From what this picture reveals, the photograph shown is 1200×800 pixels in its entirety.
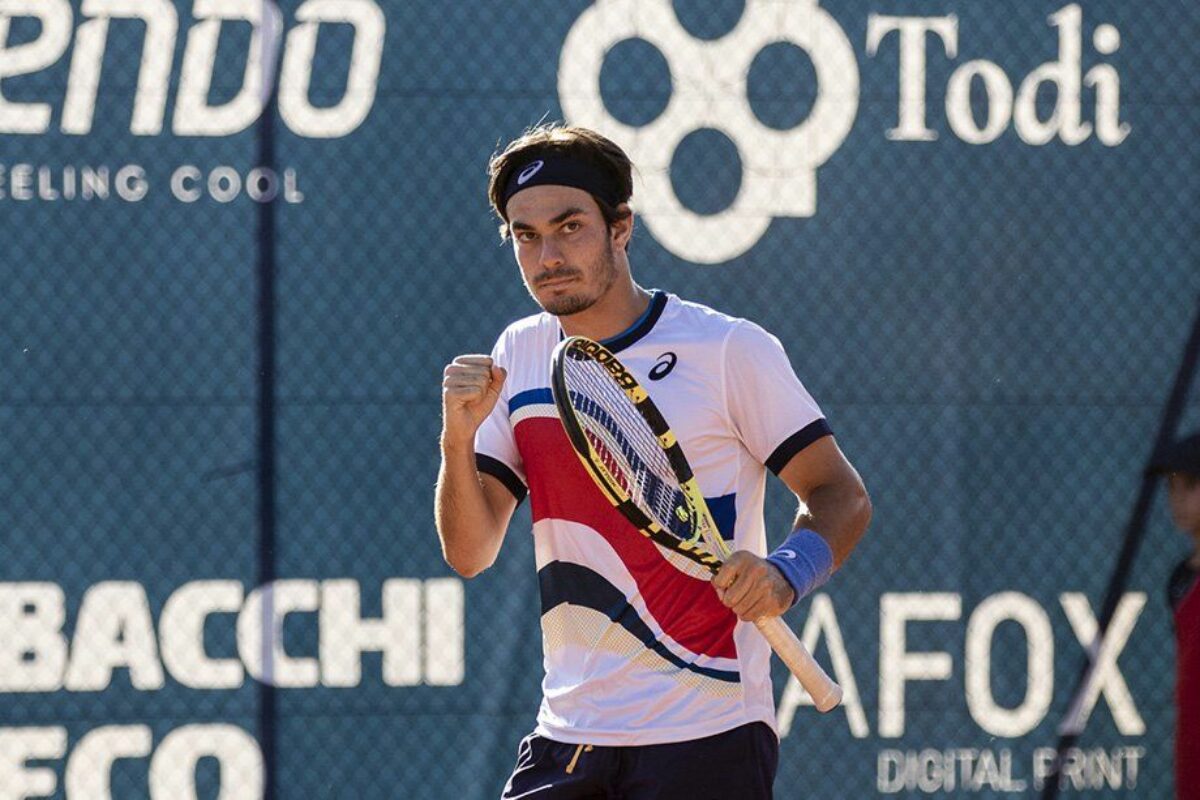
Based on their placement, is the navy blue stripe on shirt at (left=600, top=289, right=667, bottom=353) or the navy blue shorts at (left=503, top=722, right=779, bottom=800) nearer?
the navy blue shorts at (left=503, top=722, right=779, bottom=800)

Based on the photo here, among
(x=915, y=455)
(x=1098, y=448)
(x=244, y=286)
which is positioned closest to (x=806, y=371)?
(x=915, y=455)

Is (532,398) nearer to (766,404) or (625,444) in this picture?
(625,444)

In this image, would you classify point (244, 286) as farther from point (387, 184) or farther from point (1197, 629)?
point (1197, 629)

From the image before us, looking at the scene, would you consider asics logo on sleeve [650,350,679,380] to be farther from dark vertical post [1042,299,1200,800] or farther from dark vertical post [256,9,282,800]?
dark vertical post [1042,299,1200,800]

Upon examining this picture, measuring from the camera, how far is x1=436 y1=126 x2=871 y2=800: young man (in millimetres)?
2641

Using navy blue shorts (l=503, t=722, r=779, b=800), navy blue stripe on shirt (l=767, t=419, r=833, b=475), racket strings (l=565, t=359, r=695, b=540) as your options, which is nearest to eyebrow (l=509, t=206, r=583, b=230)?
racket strings (l=565, t=359, r=695, b=540)

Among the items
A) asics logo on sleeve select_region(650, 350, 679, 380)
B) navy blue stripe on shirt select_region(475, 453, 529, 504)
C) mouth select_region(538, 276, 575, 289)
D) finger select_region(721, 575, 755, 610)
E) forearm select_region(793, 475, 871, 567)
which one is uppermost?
mouth select_region(538, 276, 575, 289)

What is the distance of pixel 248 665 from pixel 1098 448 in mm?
2202

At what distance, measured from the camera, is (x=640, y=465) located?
2672 millimetres

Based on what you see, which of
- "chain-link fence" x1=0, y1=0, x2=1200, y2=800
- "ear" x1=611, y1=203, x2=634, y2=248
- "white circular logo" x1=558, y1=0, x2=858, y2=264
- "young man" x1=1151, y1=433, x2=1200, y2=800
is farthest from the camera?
"white circular logo" x1=558, y1=0, x2=858, y2=264

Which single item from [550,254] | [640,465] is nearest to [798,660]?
[640,465]

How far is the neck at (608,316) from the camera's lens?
2742mm

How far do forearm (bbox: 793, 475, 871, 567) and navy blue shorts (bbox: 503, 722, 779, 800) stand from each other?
0.29m

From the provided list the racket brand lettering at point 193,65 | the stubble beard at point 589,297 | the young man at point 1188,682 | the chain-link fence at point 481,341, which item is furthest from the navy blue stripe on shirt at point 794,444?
the racket brand lettering at point 193,65
